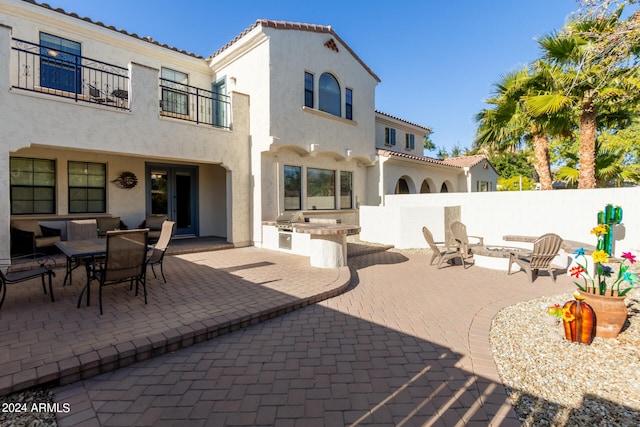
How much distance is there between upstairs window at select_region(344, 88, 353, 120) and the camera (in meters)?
14.7

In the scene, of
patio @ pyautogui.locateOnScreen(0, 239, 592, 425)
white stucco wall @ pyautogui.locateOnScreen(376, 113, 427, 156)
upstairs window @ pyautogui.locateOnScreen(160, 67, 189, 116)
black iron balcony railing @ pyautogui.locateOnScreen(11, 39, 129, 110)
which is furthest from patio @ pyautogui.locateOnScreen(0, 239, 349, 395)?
white stucco wall @ pyautogui.locateOnScreen(376, 113, 427, 156)

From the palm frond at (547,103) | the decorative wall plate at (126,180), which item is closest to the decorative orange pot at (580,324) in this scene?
the palm frond at (547,103)

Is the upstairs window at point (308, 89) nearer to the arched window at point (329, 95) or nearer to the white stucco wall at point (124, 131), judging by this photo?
the arched window at point (329, 95)

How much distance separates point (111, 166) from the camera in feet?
36.7

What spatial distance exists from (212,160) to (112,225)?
4.00m

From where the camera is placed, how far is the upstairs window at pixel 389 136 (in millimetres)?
19250

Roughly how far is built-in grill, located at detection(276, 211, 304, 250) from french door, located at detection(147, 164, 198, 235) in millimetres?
4564

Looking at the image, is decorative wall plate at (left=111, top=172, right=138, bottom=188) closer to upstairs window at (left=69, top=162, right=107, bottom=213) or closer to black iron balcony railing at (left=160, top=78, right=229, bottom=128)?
upstairs window at (left=69, top=162, right=107, bottom=213)

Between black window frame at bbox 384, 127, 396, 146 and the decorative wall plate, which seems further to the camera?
black window frame at bbox 384, 127, 396, 146

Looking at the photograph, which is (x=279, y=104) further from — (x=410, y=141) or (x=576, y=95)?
(x=410, y=141)

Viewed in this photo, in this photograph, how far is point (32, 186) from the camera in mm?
9789

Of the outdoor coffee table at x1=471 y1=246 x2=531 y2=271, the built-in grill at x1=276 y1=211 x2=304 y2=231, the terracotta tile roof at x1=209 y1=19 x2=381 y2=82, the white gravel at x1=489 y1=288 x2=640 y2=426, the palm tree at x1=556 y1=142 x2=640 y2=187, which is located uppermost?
the terracotta tile roof at x1=209 y1=19 x2=381 y2=82

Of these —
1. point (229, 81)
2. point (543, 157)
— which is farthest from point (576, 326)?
point (229, 81)

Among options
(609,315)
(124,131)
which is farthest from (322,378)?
(124,131)
